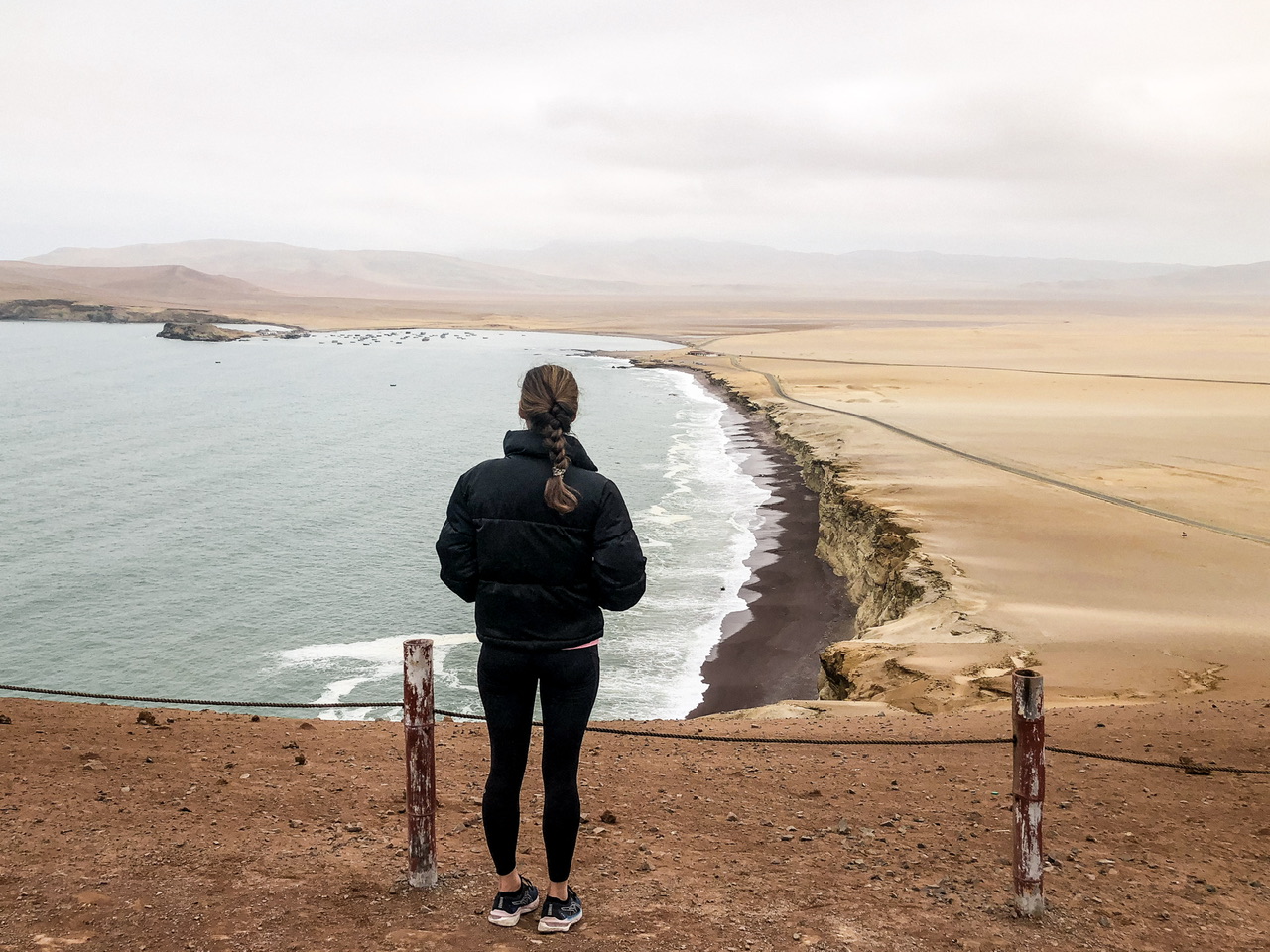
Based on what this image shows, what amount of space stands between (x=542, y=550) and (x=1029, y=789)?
2690mm

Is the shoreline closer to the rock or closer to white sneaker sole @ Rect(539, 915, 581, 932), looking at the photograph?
white sneaker sole @ Rect(539, 915, 581, 932)

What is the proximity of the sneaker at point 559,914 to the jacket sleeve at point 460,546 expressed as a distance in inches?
60.3

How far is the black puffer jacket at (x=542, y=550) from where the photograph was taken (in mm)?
4074

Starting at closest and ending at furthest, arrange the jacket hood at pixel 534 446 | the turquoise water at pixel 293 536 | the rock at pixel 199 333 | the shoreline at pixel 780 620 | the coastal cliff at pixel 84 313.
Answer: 1. the jacket hood at pixel 534 446
2. the shoreline at pixel 780 620
3. the turquoise water at pixel 293 536
4. the rock at pixel 199 333
5. the coastal cliff at pixel 84 313

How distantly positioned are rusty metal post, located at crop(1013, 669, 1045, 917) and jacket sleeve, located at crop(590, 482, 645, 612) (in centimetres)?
194

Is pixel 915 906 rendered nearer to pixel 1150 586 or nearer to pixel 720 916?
pixel 720 916

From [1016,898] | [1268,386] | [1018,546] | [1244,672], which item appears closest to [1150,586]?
[1018,546]

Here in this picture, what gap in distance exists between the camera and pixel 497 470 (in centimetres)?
411

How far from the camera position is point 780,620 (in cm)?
1933

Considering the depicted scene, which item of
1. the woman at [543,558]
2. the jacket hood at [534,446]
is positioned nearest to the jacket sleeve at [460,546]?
the woman at [543,558]

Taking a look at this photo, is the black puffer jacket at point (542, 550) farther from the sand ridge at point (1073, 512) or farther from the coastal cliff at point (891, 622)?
the sand ridge at point (1073, 512)

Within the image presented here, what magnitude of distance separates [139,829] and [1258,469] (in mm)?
29933

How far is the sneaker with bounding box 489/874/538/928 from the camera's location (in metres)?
4.57

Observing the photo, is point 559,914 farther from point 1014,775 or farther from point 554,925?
point 1014,775
